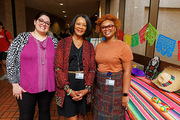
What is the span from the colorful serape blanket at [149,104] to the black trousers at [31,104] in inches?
41.4

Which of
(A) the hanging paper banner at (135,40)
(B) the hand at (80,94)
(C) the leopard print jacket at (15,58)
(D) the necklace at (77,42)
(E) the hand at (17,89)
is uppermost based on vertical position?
(A) the hanging paper banner at (135,40)

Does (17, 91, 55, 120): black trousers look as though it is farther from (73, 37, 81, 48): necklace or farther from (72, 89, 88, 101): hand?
(73, 37, 81, 48): necklace

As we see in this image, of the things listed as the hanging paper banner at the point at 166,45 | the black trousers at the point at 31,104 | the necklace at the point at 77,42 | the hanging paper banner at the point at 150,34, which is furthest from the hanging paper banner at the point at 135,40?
the black trousers at the point at 31,104

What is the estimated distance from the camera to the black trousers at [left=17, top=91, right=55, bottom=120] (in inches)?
56.6

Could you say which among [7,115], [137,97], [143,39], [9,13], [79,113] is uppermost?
[9,13]

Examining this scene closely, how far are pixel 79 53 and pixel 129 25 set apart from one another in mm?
3059

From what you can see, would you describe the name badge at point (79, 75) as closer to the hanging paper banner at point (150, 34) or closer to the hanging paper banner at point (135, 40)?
the hanging paper banner at point (150, 34)

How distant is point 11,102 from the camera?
9.60ft

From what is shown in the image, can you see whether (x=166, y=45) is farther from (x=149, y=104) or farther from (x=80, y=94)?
(x=80, y=94)

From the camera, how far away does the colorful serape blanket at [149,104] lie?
1251mm

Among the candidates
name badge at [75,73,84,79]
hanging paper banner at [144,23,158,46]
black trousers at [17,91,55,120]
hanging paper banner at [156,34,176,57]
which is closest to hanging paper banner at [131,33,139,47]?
hanging paper banner at [144,23,158,46]

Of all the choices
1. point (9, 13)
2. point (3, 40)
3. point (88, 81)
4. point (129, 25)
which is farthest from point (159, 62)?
point (9, 13)

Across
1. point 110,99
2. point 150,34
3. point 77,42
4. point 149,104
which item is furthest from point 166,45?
point 77,42

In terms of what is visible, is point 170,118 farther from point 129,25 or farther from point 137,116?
point 129,25
